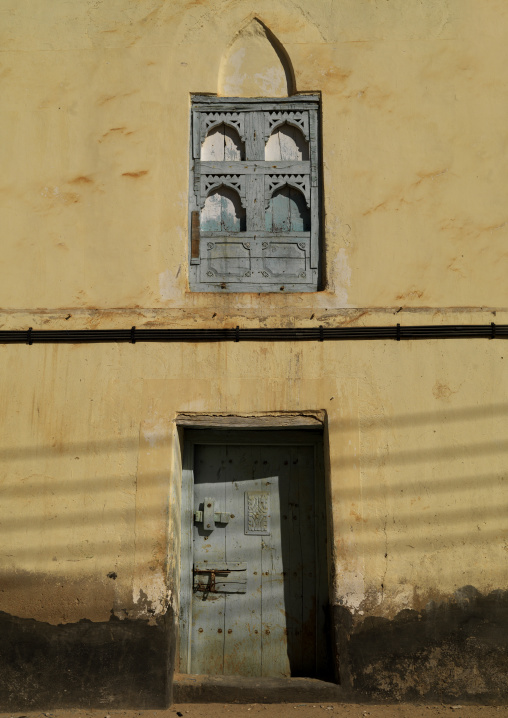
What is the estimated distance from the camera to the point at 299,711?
15.5ft

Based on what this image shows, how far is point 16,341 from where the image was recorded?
528cm

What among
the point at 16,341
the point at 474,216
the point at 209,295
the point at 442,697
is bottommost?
the point at 442,697

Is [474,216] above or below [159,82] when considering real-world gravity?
below

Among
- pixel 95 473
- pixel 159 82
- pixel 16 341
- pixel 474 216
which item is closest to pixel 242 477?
pixel 95 473

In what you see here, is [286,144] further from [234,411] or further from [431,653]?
[431,653]

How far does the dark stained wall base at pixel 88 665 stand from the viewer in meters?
4.83

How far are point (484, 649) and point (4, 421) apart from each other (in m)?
3.84

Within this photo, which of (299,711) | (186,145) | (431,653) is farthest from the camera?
(186,145)

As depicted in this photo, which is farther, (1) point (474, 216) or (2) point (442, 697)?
(1) point (474, 216)

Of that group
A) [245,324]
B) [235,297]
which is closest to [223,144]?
[235,297]

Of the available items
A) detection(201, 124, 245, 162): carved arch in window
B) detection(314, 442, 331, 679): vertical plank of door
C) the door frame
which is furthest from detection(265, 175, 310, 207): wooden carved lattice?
detection(314, 442, 331, 679): vertical plank of door

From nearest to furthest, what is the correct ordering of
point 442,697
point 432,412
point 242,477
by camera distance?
point 442,697 → point 432,412 → point 242,477

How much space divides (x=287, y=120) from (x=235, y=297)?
1527mm

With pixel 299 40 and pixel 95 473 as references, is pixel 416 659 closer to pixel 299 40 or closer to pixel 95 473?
pixel 95 473
